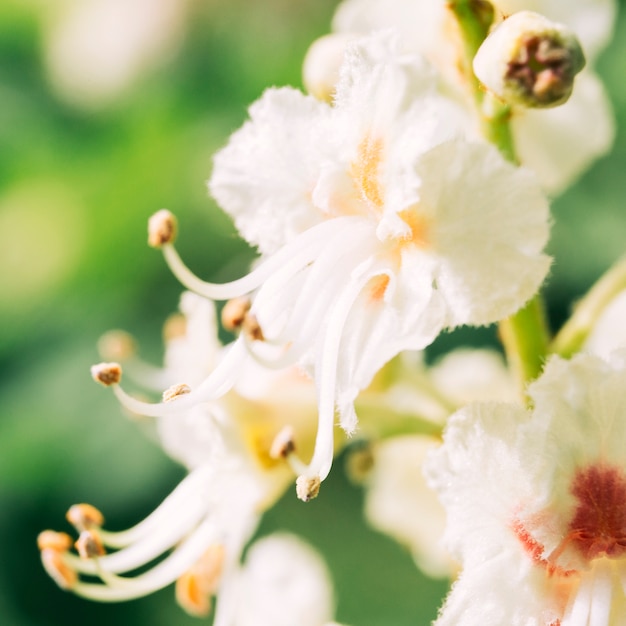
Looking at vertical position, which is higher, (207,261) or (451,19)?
(451,19)

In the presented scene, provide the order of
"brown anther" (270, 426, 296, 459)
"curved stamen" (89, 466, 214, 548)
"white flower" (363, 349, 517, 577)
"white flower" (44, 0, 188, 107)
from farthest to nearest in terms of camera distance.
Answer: "white flower" (44, 0, 188, 107)
"white flower" (363, 349, 517, 577)
"curved stamen" (89, 466, 214, 548)
"brown anther" (270, 426, 296, 459)

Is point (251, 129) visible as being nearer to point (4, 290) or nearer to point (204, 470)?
point (204, 470)

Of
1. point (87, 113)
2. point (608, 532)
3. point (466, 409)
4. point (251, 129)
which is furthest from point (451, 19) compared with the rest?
point (87, 113)

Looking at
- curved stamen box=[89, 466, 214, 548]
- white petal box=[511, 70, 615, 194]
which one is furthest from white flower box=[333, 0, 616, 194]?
curved stamen box=[89, 466, 214, 548]

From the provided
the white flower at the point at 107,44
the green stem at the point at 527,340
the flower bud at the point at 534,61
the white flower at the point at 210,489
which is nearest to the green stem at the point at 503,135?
the green stem at the point at 527,340

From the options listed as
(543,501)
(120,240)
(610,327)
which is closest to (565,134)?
(610,327)

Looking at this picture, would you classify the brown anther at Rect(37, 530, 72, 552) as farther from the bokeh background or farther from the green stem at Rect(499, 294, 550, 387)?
the bokeh background
